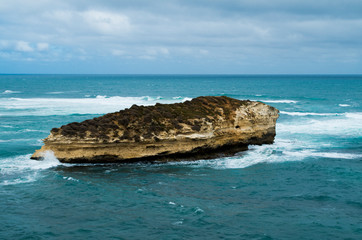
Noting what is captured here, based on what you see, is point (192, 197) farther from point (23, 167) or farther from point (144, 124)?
point (23, 167)

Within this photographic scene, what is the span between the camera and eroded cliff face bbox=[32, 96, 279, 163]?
860 inches

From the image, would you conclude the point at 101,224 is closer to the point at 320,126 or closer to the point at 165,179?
the point at 165,179

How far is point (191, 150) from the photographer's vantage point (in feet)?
76.6

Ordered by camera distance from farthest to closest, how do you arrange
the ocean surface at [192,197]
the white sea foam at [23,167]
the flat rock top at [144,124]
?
the flat rock top at [144,124], the white sea foam at [23,167], the ocean surface at [192,197]

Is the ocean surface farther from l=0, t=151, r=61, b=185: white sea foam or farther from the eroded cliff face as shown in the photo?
the eroded cliff face

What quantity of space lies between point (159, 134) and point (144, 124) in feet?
3.84

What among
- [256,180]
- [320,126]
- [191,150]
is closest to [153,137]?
[191,150]

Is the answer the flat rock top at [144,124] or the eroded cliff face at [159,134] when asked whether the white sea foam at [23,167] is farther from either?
the flat rock top at [144,124]

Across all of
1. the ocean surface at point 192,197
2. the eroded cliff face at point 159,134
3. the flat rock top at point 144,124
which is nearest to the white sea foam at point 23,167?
Result: the ocean surface at point 192,197

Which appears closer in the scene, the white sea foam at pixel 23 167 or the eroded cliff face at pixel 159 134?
the white sea foam at pixel 23 167

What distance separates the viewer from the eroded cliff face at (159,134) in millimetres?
21844

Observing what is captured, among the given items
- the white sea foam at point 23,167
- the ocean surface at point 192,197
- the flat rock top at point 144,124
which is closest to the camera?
the ocean surface at point 192,197

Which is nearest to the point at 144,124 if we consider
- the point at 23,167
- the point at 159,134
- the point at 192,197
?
the point at 159,134

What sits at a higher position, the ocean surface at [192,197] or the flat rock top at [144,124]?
the flat rock top at [144,124]
